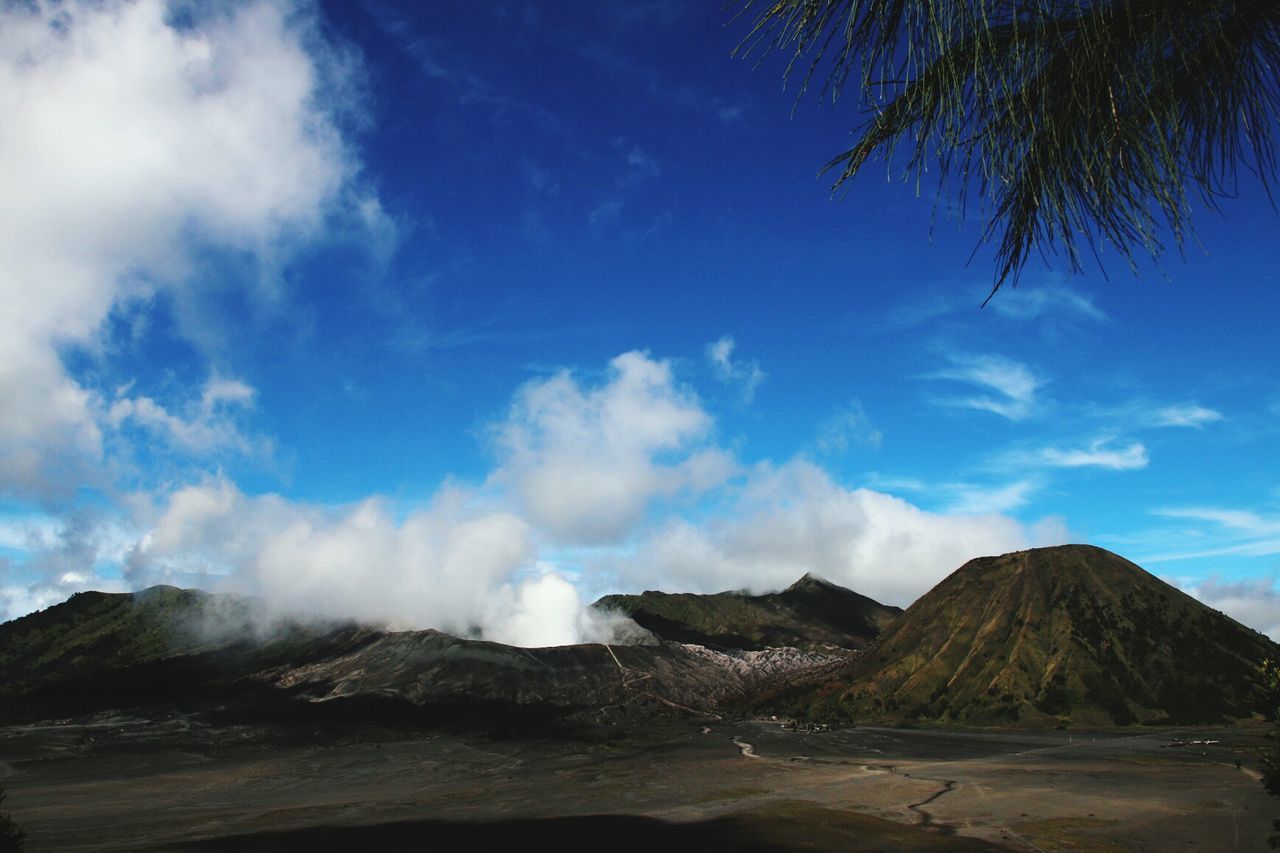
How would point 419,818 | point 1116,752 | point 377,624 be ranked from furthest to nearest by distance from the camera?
1. point 377,624
2. point 1116,752
3. point 419,818

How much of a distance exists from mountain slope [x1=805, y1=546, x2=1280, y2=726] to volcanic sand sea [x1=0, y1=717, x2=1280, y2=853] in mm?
13225

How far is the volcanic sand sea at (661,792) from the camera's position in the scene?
112ft

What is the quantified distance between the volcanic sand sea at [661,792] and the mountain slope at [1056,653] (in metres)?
13.2

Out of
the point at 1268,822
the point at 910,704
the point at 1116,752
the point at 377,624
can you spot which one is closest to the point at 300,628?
the point at 377,624

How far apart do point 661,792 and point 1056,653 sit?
87256 mm

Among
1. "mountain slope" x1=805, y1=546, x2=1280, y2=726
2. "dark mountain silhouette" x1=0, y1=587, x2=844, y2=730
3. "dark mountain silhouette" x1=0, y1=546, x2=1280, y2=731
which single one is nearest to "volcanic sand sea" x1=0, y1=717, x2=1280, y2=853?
"mountain slope" x1=805, y1=546, x2=1280, y2=726

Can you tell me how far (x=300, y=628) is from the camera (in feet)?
562

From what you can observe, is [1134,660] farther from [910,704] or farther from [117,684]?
[117,684]

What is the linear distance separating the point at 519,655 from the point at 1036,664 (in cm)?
8580

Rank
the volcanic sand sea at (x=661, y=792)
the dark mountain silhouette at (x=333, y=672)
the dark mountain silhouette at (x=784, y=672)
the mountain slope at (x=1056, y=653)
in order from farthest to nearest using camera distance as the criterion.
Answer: the dark mountain silhouette at (x=333, y=672)
the dark mountain silhouette at (x=784, y=672)
the mountain slope at (x=1056, y=653)
the volcanic sand sea at (x=661, y=792)

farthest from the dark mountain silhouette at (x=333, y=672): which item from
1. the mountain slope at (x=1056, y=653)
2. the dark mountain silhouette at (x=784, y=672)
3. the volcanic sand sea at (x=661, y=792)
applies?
the volcanic sand sea at (x=661, y=792)

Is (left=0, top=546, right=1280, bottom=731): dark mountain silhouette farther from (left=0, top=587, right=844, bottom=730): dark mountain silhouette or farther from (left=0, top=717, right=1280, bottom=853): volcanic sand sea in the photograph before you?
(left=0, top=717, right=1280, bottom=853): volcanic sand sea

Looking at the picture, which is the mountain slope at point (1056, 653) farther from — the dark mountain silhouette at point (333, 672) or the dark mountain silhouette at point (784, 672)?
the dark mountain silhouette at point (333, 672)

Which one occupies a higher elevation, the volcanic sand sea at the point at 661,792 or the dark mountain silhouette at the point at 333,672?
the dark mountain silhouette at the point at 333,672
